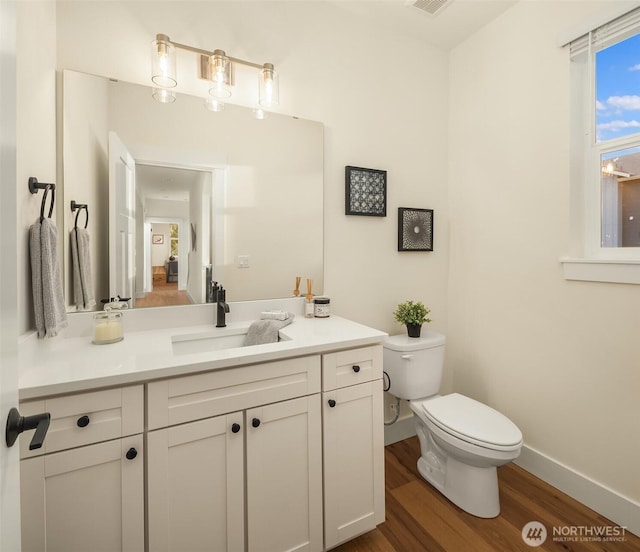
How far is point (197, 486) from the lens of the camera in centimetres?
111

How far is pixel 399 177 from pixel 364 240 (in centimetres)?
51

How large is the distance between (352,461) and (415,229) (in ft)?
4.87

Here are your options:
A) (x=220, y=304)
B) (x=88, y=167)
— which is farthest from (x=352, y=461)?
(x=88, y=167)

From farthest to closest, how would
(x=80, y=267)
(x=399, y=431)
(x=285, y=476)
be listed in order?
(x=399, y=431) < (x=80, y=267) < (x=285, y=476)

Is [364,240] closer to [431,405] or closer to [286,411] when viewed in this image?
[431,405]

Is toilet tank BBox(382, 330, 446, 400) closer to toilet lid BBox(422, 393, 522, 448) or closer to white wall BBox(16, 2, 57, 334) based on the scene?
toilet lid BBox(422, 393, 522, 448)

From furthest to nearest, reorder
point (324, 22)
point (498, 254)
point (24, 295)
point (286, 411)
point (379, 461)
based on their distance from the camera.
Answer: point (498, 254) → point (324, 22) → point (379, 461) → point (286, 411) → point (24, 295)

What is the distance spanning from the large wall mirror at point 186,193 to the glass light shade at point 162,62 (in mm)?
88

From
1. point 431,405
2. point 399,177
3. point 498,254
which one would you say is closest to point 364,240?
point 399,177

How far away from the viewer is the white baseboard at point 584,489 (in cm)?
152

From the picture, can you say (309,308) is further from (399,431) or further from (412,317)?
(399,431)

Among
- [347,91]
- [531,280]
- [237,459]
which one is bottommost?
[237,459]

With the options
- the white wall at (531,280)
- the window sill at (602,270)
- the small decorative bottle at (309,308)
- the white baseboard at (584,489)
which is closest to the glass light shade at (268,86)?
the small decorative bottle at (309,308)

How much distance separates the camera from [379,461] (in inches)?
58.1
